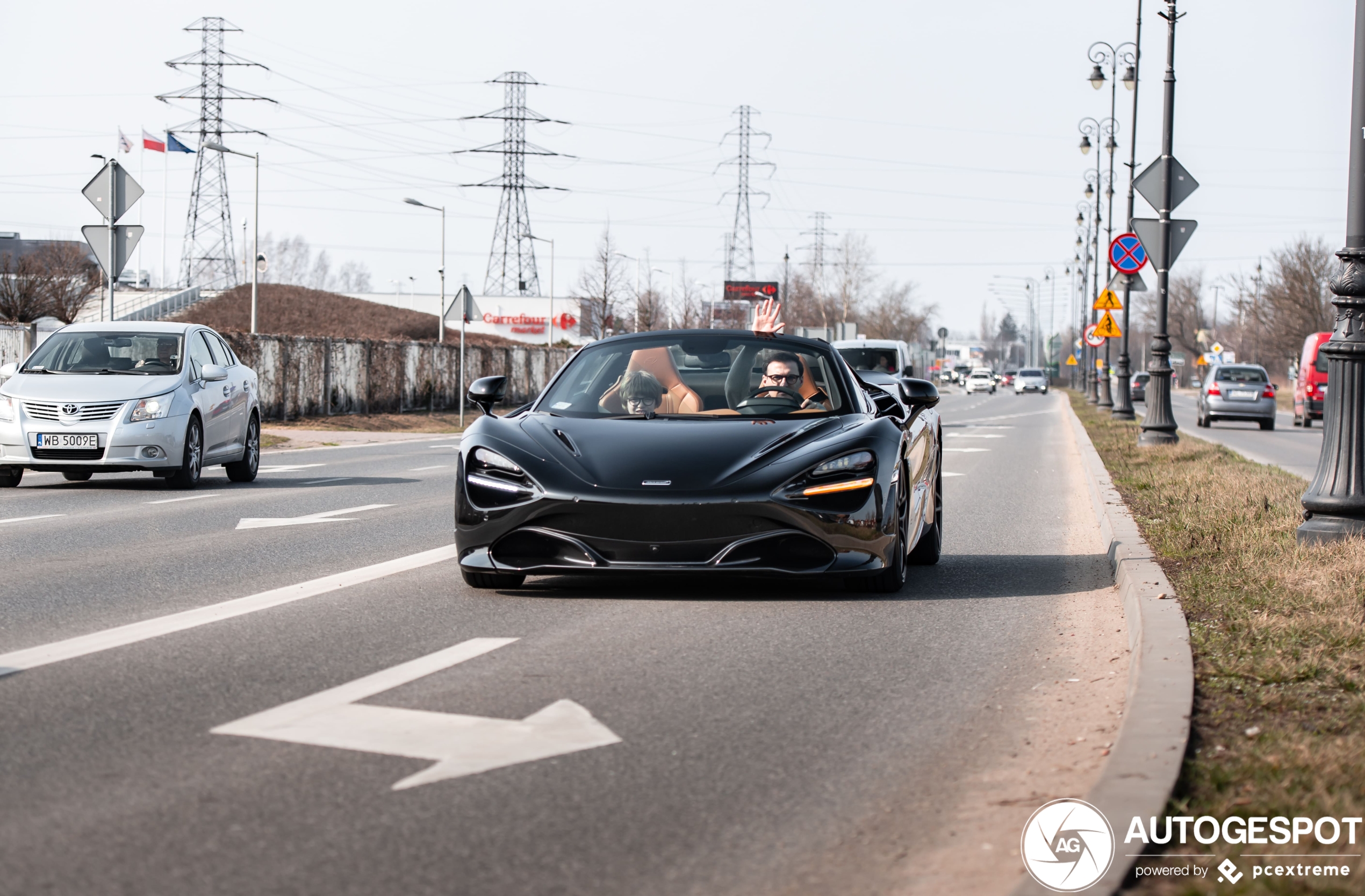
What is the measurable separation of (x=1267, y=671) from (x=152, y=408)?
11.9 m

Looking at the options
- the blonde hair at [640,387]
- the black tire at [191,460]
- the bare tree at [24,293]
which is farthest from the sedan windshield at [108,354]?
the bare tree at [24,293]

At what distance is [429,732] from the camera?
4.76 m

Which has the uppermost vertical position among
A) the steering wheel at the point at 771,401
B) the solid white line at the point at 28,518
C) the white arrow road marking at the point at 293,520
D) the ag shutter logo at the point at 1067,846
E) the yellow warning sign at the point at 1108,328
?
the yellow warning sign at the point at 1108,328

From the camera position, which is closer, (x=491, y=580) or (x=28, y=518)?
(x=491, y=580)

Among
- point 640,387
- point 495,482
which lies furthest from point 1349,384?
point 495,482

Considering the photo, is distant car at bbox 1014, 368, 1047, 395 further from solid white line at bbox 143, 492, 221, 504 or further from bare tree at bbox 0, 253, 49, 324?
solid white line at bbox 143, 492, 221, 504

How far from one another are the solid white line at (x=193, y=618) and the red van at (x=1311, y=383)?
116 ft

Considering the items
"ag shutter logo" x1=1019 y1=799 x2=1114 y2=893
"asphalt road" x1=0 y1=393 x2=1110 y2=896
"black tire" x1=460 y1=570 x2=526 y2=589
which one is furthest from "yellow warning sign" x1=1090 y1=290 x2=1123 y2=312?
"ag shutter logo" x1=1019 y1=799 x2=1114 y2=893

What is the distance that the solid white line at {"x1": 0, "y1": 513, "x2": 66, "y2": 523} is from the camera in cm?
1179

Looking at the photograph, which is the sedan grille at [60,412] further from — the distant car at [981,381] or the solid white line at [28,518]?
the distant car at [981,381]

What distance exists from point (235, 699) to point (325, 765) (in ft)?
3.28

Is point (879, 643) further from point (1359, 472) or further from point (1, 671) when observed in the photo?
point (1359, 472)

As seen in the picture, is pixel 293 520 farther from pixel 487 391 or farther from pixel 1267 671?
pixel 1267 671

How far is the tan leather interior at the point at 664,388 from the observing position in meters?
8.36
